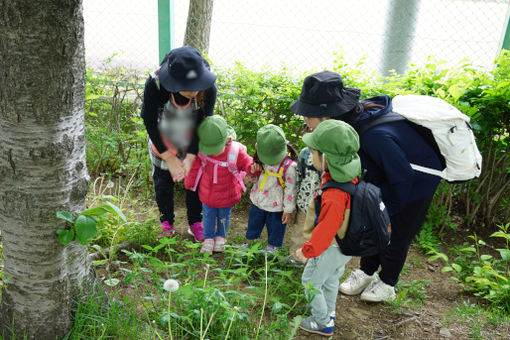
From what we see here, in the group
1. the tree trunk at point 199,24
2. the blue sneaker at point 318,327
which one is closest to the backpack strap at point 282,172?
the blue sneaker at point 318,327

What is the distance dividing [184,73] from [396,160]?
1460mm

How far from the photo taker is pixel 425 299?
9.97 feet

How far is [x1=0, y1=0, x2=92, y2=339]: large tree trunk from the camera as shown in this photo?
5.04 feet

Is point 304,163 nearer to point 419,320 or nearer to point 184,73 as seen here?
point 184,73

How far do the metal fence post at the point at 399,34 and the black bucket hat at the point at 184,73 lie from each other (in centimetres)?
402

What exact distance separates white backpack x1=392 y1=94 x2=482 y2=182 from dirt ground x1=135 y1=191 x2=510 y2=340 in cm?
105

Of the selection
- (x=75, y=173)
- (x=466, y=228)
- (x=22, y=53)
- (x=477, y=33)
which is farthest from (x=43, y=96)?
(x=477, y=33)

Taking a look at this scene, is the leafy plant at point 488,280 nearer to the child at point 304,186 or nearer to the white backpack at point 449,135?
the white backpack at point 449,135

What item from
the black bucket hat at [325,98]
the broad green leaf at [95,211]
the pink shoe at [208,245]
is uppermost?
the black bucket hat at [325,98]

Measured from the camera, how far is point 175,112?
2.87 meters

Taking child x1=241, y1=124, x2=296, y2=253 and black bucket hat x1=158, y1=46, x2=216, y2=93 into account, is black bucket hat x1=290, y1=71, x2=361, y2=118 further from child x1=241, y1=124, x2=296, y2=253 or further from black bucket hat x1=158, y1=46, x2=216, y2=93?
black bucket hat x1=158, y1=46, x2=216, y2=93

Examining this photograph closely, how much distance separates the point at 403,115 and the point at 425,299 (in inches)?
62.0

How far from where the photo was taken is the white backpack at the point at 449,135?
7.64ft

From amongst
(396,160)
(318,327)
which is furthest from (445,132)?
(318,327)
